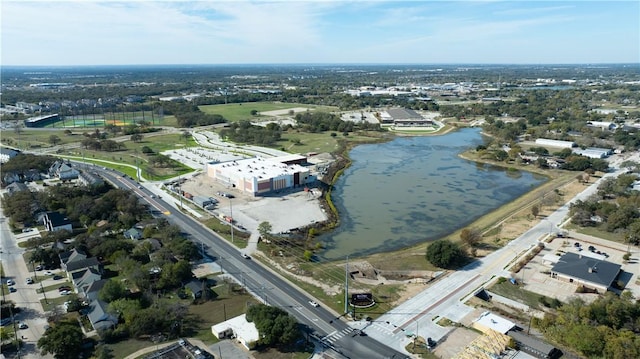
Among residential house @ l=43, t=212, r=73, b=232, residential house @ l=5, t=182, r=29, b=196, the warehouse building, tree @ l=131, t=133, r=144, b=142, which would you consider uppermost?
the warehouse building

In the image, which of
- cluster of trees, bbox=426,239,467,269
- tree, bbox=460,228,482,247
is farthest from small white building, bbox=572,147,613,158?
cluster of trees, bbox=426,239,467,269

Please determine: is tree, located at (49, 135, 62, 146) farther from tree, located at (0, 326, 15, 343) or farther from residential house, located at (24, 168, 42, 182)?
tree, located at (0, 326, 15, 343)

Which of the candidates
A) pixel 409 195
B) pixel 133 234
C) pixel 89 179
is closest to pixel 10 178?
pixel 89 179

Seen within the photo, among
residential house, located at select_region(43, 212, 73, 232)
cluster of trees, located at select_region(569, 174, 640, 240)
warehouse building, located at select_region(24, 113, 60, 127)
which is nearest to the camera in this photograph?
cluster of trees, located at select_region(569, 174, 640, 240)

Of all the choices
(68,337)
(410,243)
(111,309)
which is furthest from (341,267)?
(68,337)

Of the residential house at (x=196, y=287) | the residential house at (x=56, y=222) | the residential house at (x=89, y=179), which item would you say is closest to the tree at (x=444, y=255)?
the residential house at (x=196, y=287)

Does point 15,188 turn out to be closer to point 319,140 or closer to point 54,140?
point 54,140

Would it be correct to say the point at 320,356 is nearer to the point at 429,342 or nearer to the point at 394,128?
the point at 429,342
